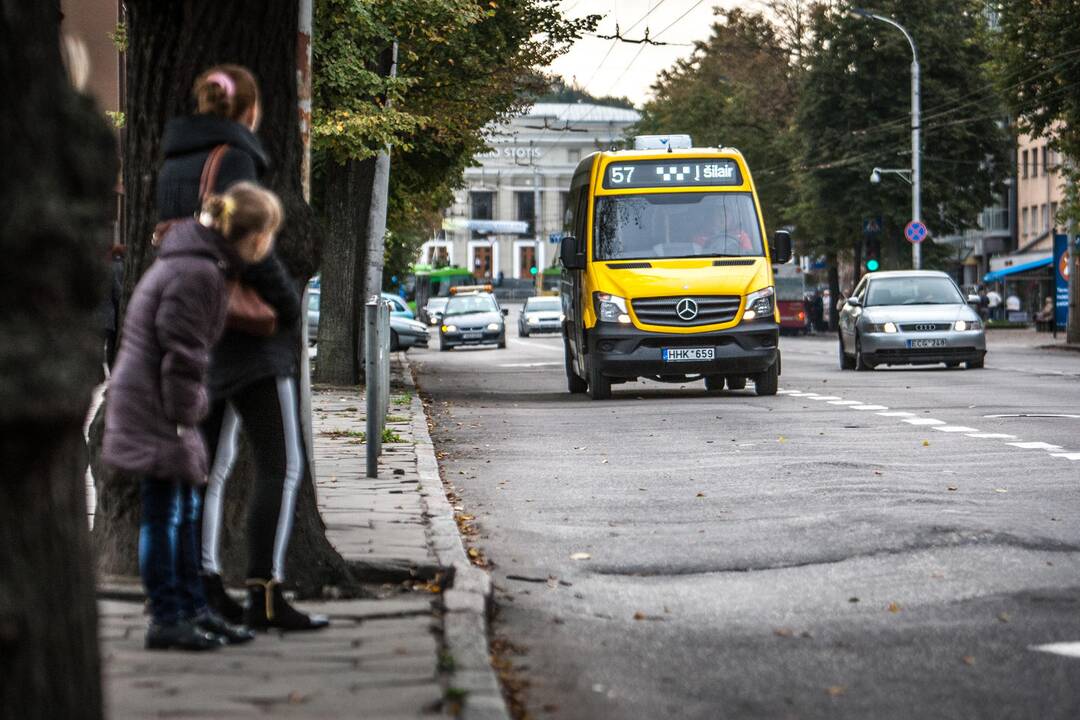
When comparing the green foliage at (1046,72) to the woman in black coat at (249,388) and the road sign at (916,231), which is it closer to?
the road sign at (916,231)

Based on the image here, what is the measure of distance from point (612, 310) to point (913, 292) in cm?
1037

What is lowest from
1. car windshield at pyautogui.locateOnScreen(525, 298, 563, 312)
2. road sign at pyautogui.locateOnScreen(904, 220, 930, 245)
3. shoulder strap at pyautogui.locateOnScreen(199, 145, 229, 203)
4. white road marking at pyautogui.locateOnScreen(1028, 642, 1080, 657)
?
car windshield at pyautogui.locateOnScreen(525, 298, 563, 312)

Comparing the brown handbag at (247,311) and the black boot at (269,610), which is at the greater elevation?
the brown handbag at (247,311)

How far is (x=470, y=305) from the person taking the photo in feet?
193

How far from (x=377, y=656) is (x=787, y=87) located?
68.6 m

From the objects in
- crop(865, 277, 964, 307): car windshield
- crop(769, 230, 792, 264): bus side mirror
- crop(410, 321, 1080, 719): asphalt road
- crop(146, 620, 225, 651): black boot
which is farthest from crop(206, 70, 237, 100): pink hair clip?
crop(865, 277, 964, 307): car windshield

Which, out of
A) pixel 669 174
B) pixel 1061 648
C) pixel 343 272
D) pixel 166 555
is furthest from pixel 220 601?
pixel 343 272

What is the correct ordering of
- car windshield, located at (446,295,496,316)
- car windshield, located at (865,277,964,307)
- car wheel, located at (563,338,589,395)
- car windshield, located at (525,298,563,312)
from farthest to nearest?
car windshield, located at (525,298,563,312) → car windshield, located at (446,295,496,316) → car windshield, located at (865,277,964,307) → car wheel, located at (563,338,589,395)

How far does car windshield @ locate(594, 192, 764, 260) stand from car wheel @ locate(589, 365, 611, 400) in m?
1.34

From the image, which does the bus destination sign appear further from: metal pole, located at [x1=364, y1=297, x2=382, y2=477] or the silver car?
metal pole, located at [x1=364, y1=297, x2=382, y2=477]

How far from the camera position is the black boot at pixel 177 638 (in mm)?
5996

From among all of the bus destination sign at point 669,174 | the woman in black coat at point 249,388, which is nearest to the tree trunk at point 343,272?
the bus destination sign at point 669,174

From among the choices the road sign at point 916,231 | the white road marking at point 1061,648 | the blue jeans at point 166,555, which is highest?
the road sign at point 916,231

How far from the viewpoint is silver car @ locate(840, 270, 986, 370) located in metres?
30.3
